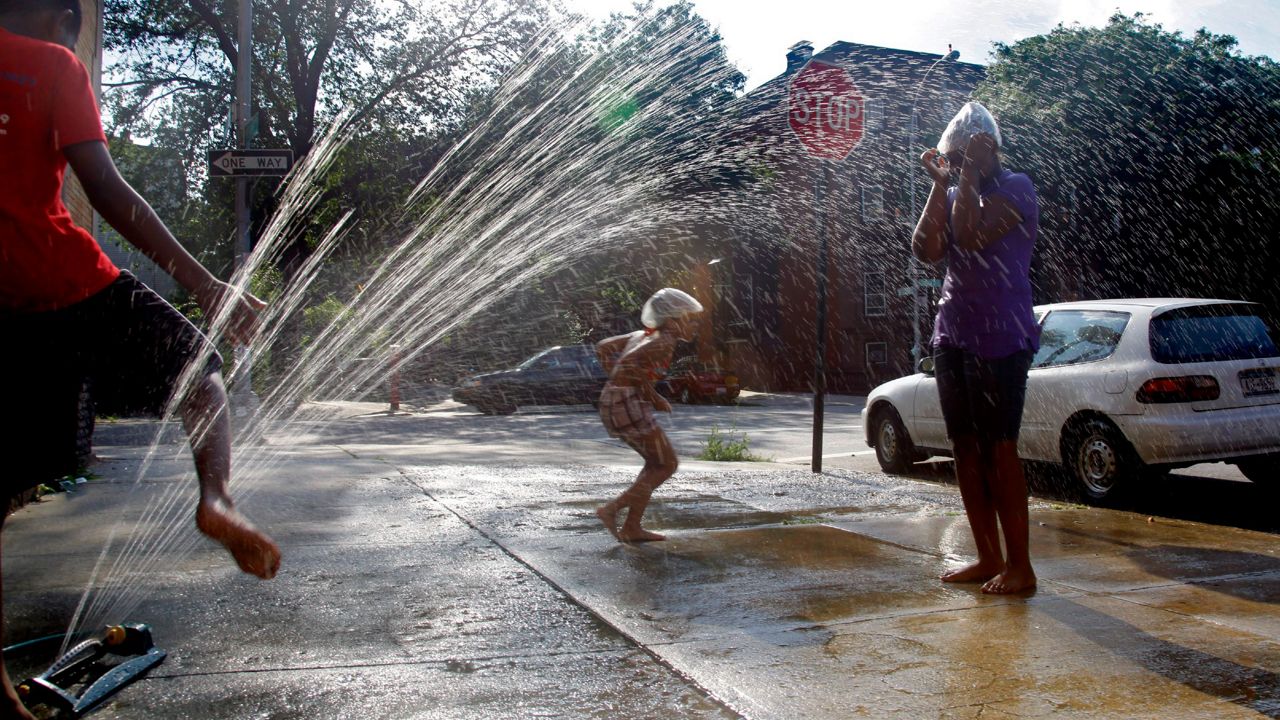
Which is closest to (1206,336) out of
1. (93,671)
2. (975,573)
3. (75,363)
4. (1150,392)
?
(1150,392)

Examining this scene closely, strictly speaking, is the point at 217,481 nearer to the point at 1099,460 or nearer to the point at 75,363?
the point at 75,363

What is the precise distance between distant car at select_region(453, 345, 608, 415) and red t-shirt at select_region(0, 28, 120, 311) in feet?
68.0

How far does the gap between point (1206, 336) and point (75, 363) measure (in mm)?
7262

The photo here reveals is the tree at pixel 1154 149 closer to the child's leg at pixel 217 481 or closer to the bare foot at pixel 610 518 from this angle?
the bare foot at pixel 610 518

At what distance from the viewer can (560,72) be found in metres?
29.8

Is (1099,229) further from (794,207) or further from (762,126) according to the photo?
(762,126)

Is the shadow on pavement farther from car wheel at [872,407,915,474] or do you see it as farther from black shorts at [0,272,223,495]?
car wheel at [872,407,915,474]

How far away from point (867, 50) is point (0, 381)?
114 feet

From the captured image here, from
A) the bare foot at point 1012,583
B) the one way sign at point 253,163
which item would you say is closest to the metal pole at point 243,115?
the one way sign at point 253,163

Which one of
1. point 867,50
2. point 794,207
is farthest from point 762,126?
point 867,50

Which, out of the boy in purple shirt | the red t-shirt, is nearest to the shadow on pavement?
the boy in purple shirt

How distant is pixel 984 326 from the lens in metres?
4.09

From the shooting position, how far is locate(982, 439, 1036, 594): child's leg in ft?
13.1

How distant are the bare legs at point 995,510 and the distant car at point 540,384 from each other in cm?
1912
